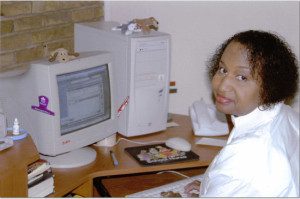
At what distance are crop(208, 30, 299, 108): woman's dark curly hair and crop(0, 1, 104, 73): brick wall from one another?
42.2 inches

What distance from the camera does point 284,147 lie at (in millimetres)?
1480

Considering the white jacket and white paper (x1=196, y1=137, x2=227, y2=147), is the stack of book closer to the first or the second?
the white jacket

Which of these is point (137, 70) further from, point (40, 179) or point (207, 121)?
point (40, 179)

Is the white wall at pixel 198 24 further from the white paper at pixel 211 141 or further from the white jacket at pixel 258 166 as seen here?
the white jacket at pixel 258 166

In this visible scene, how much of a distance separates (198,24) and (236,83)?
1.12 meters

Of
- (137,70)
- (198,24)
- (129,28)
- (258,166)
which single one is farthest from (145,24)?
(258,166)

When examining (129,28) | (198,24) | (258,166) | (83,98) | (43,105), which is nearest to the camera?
(258,166)

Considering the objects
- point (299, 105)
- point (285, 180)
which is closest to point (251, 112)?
point (285, 180)

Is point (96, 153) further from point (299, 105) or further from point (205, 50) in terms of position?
point (299, 105)

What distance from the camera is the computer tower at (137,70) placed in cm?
220

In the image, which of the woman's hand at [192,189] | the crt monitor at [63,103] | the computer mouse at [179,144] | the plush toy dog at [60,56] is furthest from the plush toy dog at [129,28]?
the woman's hand at [192,189]

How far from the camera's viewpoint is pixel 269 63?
1538 mm

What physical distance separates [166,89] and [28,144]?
2.61 ft

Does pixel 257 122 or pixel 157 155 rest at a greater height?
pixel 257 122
